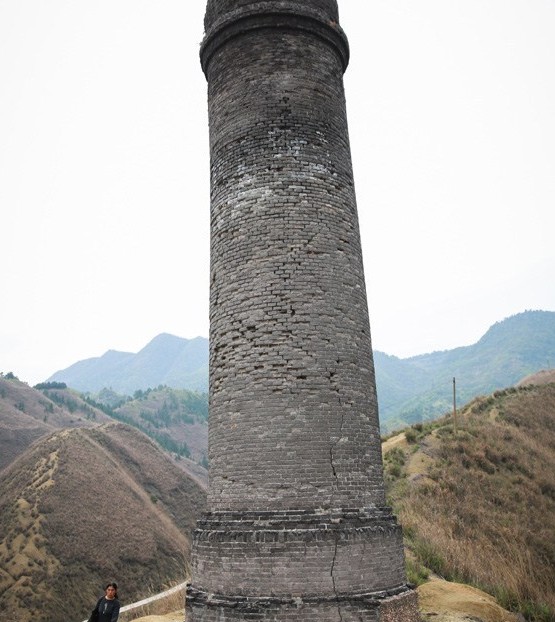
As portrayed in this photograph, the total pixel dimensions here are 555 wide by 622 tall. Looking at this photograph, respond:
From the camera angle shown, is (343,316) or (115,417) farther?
(115,417)

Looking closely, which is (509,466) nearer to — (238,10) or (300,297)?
(300,297)

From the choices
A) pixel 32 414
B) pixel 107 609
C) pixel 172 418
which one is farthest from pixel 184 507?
pixel 172 418

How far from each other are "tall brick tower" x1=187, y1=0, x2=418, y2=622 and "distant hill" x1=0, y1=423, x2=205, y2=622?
86.3ft

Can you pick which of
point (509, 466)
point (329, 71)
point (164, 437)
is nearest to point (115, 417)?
point (164, 437)

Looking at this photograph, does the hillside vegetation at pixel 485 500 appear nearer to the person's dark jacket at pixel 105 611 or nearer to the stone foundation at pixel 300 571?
the stone foundation at pixel 300 571

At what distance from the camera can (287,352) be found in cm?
807

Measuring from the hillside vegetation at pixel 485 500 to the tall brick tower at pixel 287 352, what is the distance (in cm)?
456

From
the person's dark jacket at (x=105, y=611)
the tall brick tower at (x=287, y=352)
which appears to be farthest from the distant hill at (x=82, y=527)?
the tall brick tower at (x=287, y=352)

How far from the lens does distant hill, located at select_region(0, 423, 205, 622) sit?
1199 inches

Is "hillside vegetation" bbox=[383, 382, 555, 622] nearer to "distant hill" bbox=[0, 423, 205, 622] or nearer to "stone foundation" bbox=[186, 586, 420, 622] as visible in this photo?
"stone foundation" bbox=[186, 586, 420, 622]

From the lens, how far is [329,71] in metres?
9.93

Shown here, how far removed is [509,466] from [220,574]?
17.1 meters

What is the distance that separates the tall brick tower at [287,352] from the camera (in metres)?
7.23

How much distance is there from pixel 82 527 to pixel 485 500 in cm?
2791
